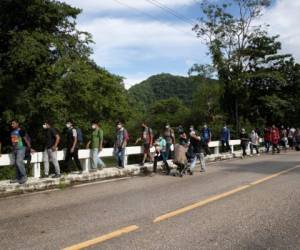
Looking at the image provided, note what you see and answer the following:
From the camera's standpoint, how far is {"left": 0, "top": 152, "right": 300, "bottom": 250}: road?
230 inches

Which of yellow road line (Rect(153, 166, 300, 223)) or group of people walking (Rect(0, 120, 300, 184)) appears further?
group of people walking (Rect(0, 120, 300, 184))

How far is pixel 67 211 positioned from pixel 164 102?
79.6 metres

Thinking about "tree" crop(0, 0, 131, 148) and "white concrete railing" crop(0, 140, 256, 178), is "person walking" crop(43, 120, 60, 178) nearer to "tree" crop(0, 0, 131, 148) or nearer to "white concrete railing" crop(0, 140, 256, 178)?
"white concrete railing" crop(0, 140, 256, 178)

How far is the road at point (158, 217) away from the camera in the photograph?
5832 mm

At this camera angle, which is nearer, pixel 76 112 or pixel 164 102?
pixel 76 112

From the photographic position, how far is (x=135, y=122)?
57812mm

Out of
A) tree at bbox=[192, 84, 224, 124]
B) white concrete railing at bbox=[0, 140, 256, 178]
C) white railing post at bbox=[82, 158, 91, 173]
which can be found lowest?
white railing post at bbox=[82, 158, 91, 173]

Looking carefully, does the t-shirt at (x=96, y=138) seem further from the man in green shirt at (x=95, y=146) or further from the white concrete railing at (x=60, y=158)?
the white concrete railing at (x=60, y=158)

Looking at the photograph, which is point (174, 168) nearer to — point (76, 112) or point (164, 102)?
point (76, 112)

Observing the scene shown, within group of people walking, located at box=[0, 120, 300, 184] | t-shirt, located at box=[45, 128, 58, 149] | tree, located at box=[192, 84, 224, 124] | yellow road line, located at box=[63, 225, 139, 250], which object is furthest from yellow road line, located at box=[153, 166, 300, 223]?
tree, located at box=[192, 84, 224, 124]

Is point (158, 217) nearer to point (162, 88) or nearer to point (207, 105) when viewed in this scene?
point (207, 105)

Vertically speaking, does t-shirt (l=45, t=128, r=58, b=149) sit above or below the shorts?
above

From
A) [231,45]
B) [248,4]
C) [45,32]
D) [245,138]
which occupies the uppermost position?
[248,4]

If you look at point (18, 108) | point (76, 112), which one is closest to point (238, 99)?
point (76, 112)
